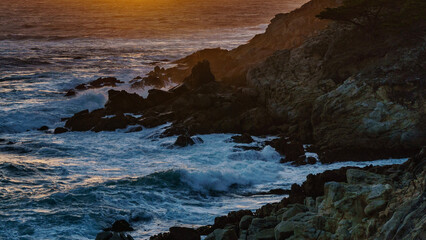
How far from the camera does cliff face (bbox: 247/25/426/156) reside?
2667cm

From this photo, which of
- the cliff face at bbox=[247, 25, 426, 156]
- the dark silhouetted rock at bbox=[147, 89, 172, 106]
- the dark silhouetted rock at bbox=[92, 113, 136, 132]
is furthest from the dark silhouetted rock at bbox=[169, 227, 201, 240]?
the dark silhouetted rock at bbox=[147, 89, 172, 106]

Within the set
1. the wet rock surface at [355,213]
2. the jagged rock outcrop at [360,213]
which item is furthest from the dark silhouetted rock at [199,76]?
the jagged rock outcrop at [360,213]

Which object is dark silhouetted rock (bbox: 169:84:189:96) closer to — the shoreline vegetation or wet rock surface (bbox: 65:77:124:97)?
the shoreline vegetation

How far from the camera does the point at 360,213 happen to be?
45.1ft

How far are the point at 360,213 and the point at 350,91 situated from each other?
1550 centimetres

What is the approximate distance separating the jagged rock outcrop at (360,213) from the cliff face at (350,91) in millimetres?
9922

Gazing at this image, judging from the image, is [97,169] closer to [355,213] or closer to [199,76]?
[199,76]

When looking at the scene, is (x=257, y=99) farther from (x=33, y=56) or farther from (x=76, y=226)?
(x=33, y=56)

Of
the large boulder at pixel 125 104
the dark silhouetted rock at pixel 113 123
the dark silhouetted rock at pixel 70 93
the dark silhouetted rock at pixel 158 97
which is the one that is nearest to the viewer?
the dark silhouetted rock at pixel 113 123

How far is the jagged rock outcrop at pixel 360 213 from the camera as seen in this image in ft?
39.2

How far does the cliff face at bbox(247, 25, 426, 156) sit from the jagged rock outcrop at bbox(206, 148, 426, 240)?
992 centimetres

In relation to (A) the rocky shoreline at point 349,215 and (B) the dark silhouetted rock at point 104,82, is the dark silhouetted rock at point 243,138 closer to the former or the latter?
(A) the rocky shoreline at point 349,215

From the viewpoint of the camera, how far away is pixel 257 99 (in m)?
34.2

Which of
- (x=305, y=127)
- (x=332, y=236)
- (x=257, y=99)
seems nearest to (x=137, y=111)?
(x=257, y=99)
